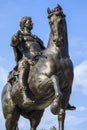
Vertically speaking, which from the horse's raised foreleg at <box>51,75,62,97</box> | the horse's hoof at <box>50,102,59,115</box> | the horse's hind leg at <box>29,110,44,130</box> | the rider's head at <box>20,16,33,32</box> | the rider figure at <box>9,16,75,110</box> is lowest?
the horse's hind leg at <box>29,110,44,130</box>

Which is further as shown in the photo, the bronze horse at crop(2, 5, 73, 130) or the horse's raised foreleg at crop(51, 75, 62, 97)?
the bronze horse at crop(2, 5, 73, 130)

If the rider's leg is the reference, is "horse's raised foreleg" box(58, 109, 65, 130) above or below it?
below

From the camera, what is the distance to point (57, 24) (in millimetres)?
11461

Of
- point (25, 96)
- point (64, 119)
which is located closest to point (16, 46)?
point (25, 96)

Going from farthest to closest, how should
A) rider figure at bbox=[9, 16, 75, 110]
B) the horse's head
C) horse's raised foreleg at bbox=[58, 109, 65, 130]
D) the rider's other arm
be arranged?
1. the rider's other arm
2. rider figure at bbox=[9, 16, 75, 110]
3. the horse's head
4. horse's raised foreleg at bbox=[58, 109, 65, 130]

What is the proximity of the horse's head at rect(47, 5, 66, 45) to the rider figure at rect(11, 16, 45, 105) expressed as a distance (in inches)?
30.3

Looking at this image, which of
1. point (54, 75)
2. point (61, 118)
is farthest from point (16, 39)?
point (61, 118)

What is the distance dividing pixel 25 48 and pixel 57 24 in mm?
1814

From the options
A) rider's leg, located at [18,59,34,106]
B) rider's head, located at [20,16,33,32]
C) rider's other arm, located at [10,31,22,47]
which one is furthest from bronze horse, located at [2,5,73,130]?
rider's head, located at [20,16,33,32]

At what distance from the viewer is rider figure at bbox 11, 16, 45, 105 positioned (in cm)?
1205

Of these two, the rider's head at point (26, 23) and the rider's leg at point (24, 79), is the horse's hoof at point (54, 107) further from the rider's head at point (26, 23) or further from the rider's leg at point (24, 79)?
the rider's head at point (26, 23)

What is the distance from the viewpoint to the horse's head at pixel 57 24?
1146cm

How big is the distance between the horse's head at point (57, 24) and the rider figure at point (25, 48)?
768 mm

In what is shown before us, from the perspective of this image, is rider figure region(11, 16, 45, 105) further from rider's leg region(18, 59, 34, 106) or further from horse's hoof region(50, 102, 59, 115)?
horse's hoof region(50, 102, 59, 115)
